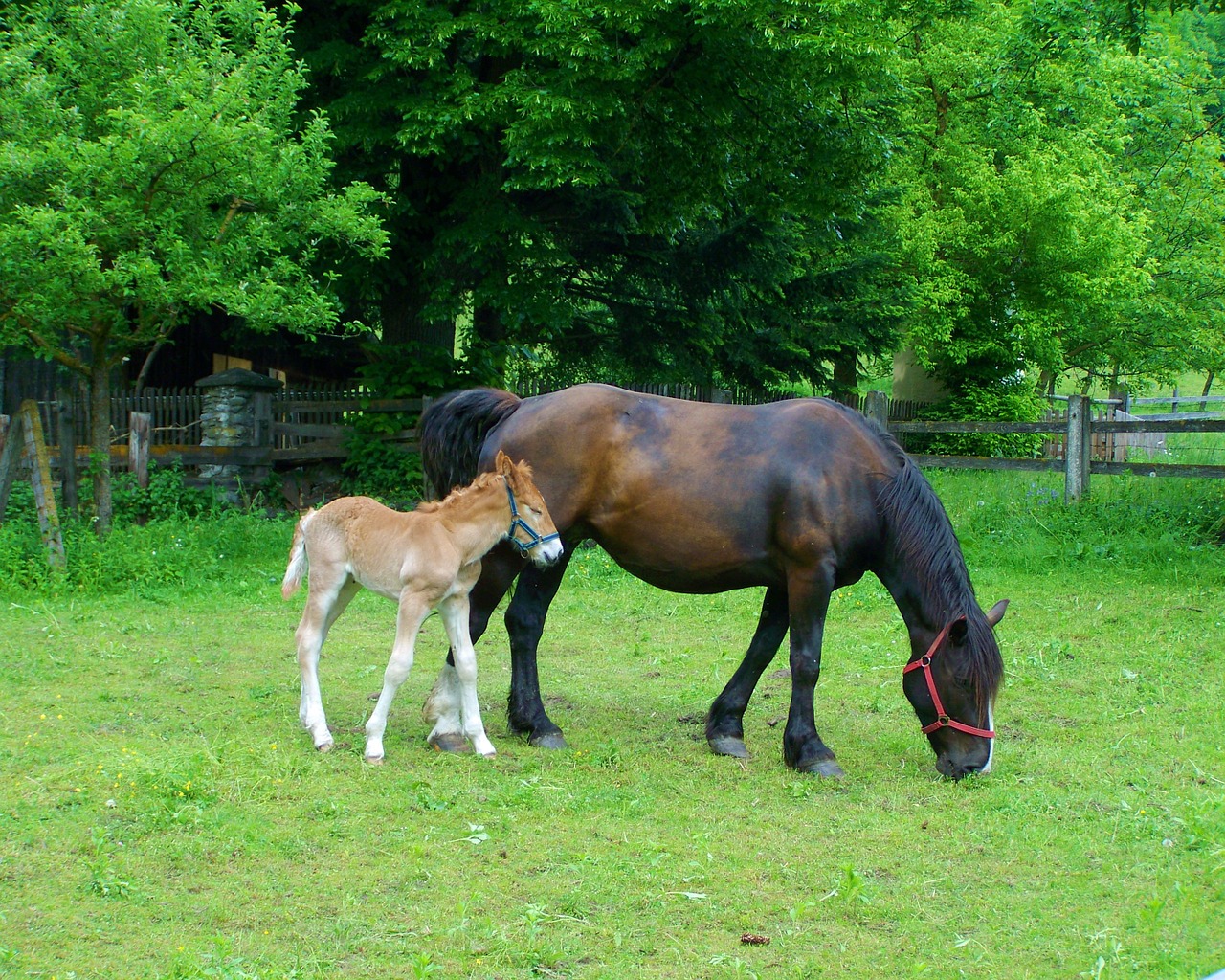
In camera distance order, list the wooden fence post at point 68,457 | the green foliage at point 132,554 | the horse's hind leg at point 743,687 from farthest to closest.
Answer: the wooden fence post at point 68,457, the green foliage at point 132,554, the horse's hind leg at point 743,687

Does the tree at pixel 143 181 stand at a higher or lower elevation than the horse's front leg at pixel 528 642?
higher

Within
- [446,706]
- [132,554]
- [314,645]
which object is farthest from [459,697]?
[132,554]

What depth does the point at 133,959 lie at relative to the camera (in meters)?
3.72

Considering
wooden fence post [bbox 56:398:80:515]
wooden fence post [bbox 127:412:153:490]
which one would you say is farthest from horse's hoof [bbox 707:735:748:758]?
wooden fence post [bbox 127:412:153:490]

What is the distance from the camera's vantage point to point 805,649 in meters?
6.45

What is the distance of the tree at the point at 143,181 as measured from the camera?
1008cm

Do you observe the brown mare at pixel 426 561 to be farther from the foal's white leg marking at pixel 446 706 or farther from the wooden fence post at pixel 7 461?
the wooden fence post at pixel 7 461

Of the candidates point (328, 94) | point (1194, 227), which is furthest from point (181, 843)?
point (1194, 227)

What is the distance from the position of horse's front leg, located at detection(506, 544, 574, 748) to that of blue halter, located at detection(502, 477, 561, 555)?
1.60ft

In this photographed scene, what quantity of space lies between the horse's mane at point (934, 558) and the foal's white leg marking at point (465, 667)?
98.1 inches

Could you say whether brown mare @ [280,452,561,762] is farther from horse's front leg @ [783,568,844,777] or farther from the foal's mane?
horse's front leg @ [783,568,844,777]

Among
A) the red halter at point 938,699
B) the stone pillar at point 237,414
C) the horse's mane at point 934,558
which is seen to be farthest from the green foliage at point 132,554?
the red halter at point 938,699

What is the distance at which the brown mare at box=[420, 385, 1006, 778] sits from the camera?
247 inches

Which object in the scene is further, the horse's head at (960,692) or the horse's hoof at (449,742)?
→ the horse's hoof at (449,742)
